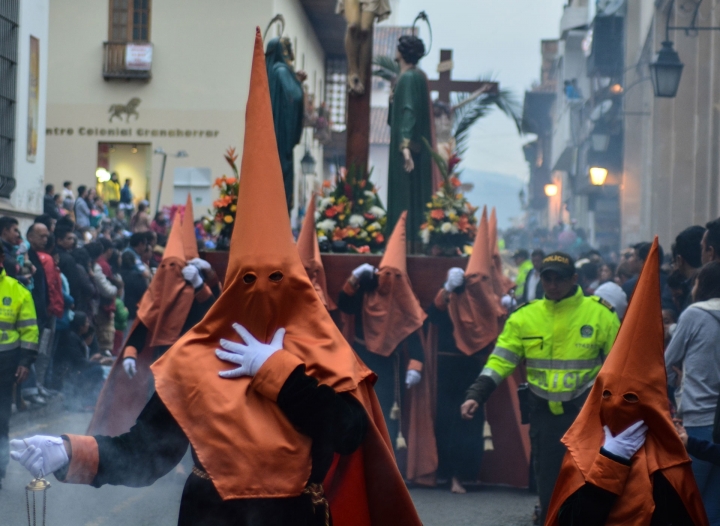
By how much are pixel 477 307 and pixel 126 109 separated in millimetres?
22311

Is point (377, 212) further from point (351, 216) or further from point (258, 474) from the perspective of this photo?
point (258, 474)

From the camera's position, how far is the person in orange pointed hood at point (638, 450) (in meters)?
3.96

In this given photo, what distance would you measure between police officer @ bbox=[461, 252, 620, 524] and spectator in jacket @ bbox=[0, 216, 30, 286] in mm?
5545

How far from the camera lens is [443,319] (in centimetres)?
913

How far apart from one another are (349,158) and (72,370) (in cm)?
388

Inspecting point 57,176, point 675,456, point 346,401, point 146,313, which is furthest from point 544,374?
point 57,176

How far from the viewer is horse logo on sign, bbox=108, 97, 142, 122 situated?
96.3 ft

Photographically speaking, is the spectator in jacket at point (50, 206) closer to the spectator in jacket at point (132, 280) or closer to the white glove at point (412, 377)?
the spectator in jacket at point (132, 280)

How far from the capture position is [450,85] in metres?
19.3

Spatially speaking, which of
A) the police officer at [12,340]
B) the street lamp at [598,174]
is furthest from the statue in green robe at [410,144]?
the street lamp at [598,174]

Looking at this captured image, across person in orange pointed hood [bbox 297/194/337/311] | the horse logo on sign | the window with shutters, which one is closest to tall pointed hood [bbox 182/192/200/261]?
person in orange pointed hood [bbox 297/194/337/311]

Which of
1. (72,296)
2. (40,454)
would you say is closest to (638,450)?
(40,454)

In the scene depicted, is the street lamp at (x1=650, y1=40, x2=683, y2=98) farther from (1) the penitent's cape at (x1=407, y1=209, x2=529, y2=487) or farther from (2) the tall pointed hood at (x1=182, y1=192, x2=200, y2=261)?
(2) the tall pointed hood at (x1=182, y1=192, x2=200, y2=261)

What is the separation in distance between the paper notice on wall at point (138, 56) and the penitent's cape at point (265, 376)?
25842 millimetres
